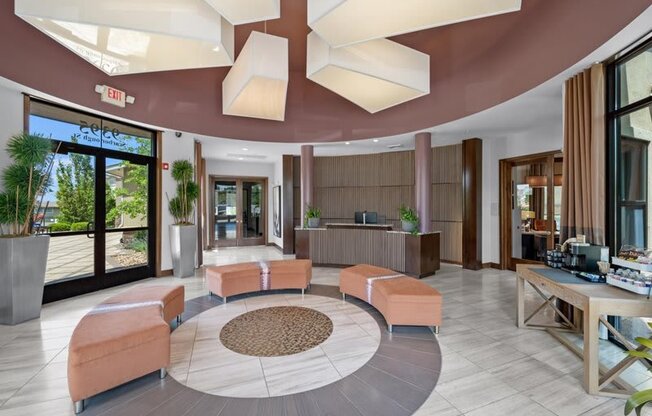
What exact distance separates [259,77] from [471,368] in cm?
463

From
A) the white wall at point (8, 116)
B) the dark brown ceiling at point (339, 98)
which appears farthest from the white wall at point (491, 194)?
the white wall at point (8, 116)

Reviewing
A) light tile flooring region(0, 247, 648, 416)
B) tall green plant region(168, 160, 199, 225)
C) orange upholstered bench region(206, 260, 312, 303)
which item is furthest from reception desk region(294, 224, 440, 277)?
tall green plant region(168, 160, 199, 225)

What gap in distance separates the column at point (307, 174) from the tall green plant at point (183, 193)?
2801 millimetres

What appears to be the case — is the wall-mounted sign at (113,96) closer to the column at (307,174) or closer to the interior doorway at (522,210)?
the column at (307,174)

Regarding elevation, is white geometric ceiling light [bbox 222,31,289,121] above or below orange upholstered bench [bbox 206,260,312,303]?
above

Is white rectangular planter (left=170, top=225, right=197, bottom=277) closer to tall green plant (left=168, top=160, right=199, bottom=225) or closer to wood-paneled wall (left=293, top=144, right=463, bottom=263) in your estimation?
tall green plant (left=168, top=160, right=199, bottom=225)

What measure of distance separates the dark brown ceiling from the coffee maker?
223cm

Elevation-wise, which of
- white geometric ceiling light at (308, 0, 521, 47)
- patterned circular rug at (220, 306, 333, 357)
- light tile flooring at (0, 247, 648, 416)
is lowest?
light tile flooring at (0, 247, 648, 416)

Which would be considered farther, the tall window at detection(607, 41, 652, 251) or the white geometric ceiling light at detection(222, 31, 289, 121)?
the white geometric ceiling light at detection(222, 31, 289, 121)

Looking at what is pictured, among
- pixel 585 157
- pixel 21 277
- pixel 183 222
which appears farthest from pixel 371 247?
pixel 21 277

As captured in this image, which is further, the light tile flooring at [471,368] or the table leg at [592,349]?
the table leg at [592,349]

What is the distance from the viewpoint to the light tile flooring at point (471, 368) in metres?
2.25

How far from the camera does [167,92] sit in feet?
19.9

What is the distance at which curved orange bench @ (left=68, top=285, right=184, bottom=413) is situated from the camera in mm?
2170
